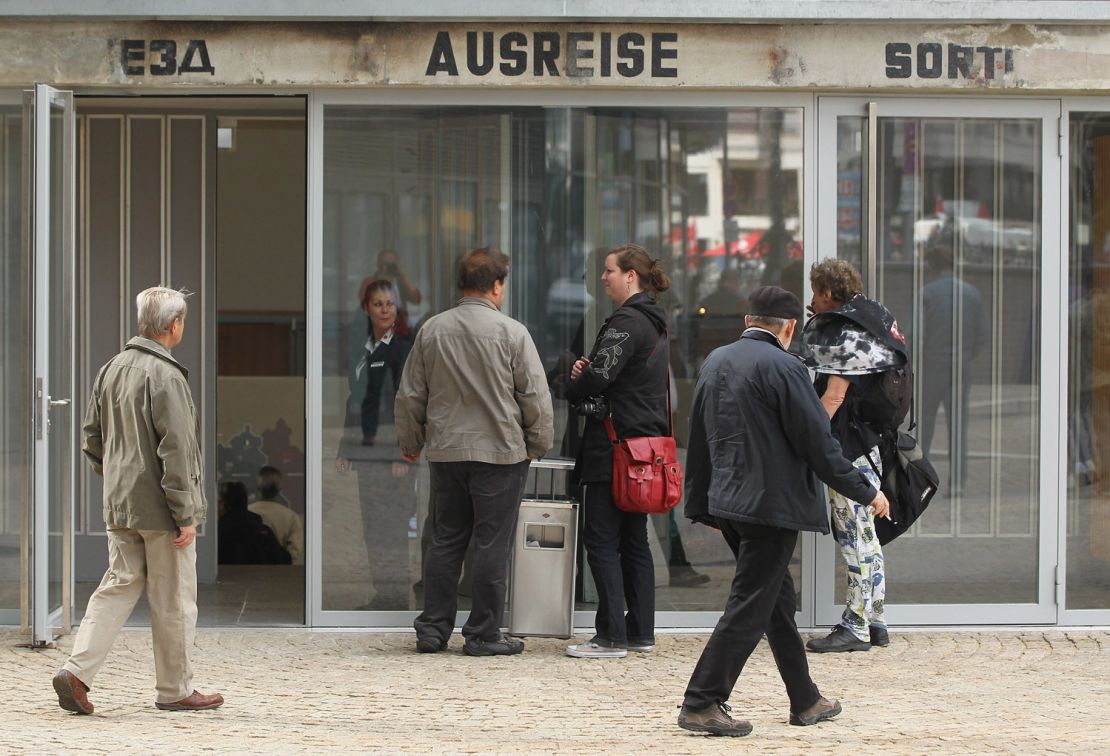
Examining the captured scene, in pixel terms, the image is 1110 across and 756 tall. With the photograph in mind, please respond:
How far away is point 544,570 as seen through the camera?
7.78 m

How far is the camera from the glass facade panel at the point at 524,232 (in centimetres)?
814

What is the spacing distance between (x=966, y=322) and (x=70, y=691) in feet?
16.0

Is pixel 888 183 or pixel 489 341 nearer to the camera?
pixel 489 341

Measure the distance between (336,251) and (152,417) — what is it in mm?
2201

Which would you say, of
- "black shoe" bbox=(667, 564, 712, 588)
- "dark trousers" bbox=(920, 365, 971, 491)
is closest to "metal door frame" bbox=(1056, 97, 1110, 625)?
"dark trousers" bbox=(920, 365, 971, 491)

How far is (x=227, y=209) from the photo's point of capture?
1210 centimetres

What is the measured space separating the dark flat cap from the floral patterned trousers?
180 cm

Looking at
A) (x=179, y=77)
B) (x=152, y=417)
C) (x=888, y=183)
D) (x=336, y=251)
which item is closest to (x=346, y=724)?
(x=152, y=417)

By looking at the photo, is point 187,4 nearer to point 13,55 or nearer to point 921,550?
point 13,55

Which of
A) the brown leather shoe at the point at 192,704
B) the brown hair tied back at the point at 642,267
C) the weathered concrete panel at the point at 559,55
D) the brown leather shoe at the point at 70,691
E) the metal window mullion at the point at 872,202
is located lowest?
the brown leather shoe at the point at 192,704

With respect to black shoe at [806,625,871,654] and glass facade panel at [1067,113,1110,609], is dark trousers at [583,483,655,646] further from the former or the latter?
glass facade panel at [1067,113,1110,609]

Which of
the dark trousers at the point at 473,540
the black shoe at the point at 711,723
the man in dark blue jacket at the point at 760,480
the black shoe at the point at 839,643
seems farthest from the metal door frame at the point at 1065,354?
the black shoe at the point at 711,723

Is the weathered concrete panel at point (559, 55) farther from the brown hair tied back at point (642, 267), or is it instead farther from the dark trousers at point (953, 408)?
the dark trousers at point (953, 408)

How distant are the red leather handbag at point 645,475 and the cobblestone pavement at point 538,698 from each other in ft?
2.52
